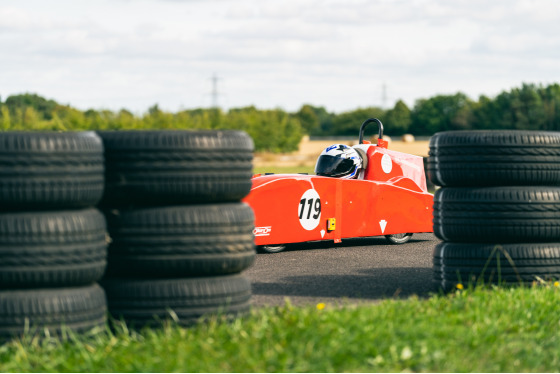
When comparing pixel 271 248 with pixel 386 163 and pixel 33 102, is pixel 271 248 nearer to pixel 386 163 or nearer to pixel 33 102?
pixel 386 163

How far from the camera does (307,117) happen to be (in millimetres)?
143625

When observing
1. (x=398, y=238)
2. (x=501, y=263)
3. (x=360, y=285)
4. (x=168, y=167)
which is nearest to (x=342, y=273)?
(x=360, y=285)

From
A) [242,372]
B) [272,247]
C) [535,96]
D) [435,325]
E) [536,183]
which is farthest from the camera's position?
[535,96]

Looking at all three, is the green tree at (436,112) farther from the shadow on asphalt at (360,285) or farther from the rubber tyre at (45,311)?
the rubber tyre at (45,311)

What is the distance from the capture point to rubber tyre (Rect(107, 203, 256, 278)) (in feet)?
17.8

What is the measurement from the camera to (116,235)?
18.0 ft

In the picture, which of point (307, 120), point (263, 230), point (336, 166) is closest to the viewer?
point (263, 230)

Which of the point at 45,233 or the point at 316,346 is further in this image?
the point at 45,233

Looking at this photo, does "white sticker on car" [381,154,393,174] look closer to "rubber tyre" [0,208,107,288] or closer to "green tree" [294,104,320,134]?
"rubber tyre" [0,208,107,288]

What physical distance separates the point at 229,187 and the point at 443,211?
2594 millimetres

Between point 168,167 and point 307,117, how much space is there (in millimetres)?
138752

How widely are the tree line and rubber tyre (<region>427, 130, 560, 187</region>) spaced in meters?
67.4

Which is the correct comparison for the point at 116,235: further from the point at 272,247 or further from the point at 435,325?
the point at 272,247

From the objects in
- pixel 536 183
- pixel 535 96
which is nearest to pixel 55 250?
pixel 536 183
